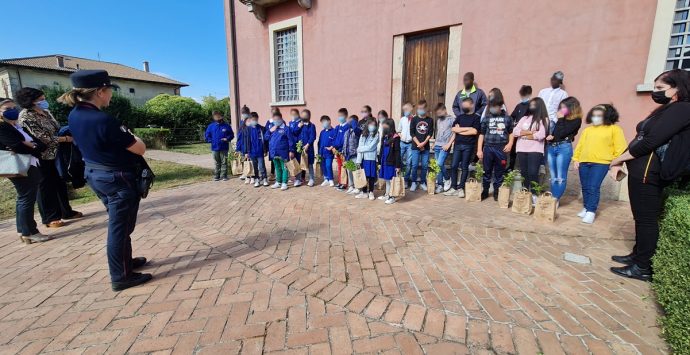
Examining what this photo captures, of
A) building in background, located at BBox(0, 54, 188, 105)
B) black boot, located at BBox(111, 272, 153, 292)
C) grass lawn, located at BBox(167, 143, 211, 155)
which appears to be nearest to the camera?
black boot, located at BBox(111, 272, 153, 292)

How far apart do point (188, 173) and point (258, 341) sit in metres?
8.14

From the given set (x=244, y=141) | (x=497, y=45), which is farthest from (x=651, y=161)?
(x=244, y=141)

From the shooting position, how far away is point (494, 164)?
5.57 meters

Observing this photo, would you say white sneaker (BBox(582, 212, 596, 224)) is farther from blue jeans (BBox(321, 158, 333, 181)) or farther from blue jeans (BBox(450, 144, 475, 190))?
blue jeans (BBox(321, 158, 333, 181))

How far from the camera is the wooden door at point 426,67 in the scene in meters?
7.21

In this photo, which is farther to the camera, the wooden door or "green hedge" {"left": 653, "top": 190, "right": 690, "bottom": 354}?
the wooden door

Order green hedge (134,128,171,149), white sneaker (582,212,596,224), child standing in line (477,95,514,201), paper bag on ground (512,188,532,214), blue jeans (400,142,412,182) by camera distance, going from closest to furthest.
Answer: white sneaker (582,212,596,224), paper bag on ground (512,188,532,214), child standing in line (477,95,514,201), blue jeans (400,142,412,182), green hedge (134,128,171,149)

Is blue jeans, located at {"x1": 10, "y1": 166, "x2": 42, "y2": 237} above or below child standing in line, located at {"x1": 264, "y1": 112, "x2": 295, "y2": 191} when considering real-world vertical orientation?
below

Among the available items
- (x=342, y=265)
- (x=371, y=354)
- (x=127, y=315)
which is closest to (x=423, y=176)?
(x=342, y=265)

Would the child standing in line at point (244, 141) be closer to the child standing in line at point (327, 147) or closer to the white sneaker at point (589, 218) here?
the child standing in line at point (327, 147)

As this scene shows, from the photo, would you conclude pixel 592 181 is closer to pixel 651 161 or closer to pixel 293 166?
pixel 651 161

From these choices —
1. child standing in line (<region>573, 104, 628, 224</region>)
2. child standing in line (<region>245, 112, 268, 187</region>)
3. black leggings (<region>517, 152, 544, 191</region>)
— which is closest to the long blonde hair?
child standing in line (<region>245, 112, 268, 187</region>)

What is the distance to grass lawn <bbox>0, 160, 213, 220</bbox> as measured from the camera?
6146 mm

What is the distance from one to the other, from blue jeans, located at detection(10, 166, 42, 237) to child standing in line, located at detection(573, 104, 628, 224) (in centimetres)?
746
